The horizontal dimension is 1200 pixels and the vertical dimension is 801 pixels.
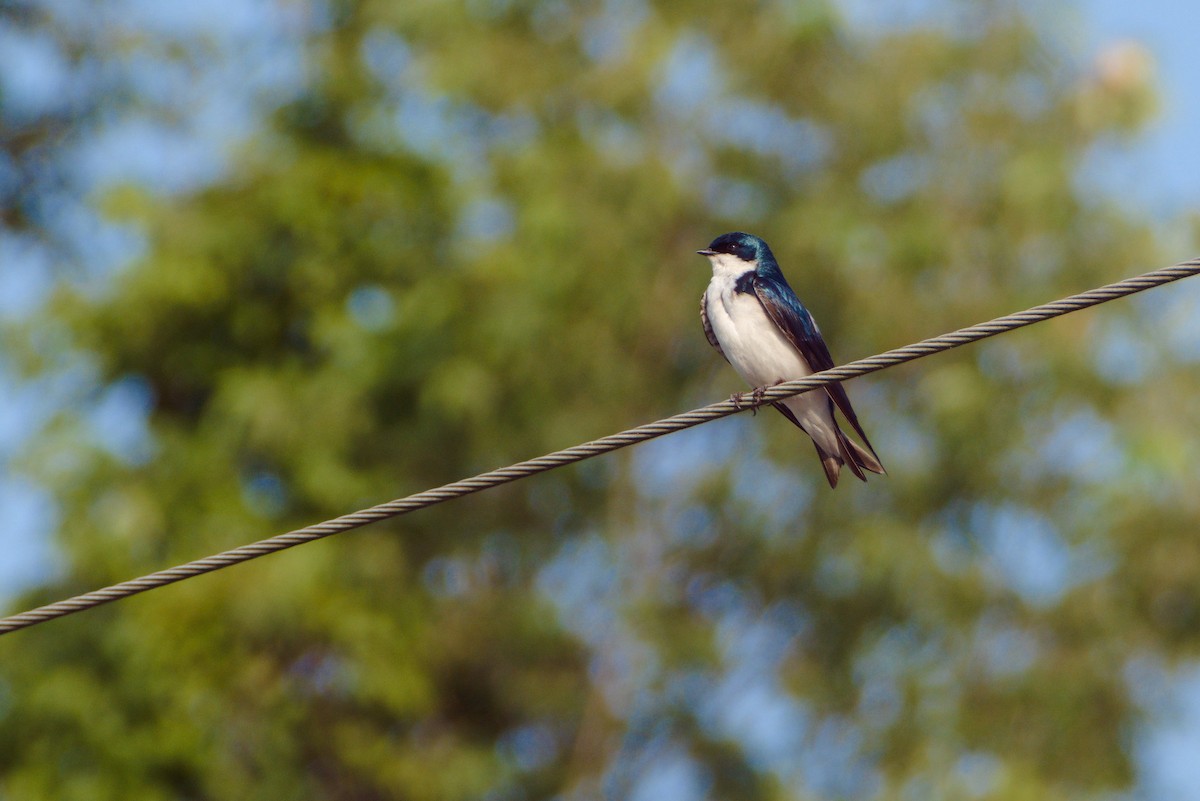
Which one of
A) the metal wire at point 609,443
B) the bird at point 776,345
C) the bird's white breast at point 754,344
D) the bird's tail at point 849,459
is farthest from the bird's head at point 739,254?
the metal wire at point 609,443

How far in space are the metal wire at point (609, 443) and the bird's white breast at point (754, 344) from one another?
77.9 inches

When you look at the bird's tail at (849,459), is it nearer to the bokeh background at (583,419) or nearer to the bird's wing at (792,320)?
the bird's wing at (792,320)

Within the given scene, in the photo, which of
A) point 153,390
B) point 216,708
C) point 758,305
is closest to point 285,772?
point 216,708

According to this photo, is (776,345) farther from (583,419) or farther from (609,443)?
(583,419)

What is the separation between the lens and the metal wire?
398 centimetres

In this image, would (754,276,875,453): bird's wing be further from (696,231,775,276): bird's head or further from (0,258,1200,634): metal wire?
(0,258,1200,634): metal wire

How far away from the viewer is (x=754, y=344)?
655cm

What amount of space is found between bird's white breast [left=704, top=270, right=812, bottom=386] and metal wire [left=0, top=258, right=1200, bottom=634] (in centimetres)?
198

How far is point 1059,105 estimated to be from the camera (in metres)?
14.8

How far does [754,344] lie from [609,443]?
2.38 metres

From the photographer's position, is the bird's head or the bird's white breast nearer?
the bird's white breast

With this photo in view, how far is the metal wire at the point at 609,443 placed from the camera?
3984 millimetres

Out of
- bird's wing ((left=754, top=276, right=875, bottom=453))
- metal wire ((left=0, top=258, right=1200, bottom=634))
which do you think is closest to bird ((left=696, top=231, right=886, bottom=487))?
bird's wing ((left=754, top=276, right=875, bottom=453))

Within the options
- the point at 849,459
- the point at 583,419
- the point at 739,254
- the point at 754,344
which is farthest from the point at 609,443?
the point at 583,419
